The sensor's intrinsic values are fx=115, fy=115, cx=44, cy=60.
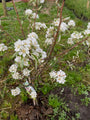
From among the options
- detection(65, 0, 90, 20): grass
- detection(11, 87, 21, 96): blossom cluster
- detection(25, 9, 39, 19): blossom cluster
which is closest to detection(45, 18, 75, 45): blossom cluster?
detection(25, 9, 39, 19): blossom cluster

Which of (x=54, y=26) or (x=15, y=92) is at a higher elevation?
(x=54, y=26)

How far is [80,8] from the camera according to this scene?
7629mm

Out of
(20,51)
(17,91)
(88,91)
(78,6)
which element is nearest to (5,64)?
(17,91)

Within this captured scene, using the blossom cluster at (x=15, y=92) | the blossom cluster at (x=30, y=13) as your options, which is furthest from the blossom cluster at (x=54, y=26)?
the blossom cluster at (x=15, y=92)

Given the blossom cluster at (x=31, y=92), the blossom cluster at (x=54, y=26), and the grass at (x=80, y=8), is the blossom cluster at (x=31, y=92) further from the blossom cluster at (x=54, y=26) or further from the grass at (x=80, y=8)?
the grass at (x=80, y=8)

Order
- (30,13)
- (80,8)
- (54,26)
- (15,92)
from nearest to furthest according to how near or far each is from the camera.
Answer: (54,26), (30,13), (15,92), (80,8)

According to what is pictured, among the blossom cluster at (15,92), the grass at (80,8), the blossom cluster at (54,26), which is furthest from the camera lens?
the grass at (80,8)

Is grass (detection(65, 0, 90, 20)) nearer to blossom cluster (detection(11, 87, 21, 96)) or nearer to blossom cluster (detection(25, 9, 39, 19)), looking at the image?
blossom cluster (detection(25, 9, 39, 19))

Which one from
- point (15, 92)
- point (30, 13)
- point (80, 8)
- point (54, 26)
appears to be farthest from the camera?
point (80, 8)

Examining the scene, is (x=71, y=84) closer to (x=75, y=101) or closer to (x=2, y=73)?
(x=75, y=101)

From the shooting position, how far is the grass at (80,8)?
709cm

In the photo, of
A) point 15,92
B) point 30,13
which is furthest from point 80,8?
point 15,92

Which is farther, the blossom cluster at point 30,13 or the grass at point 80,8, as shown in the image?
the grass at point 80,8

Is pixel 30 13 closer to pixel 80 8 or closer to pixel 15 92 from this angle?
pixel 15 92
